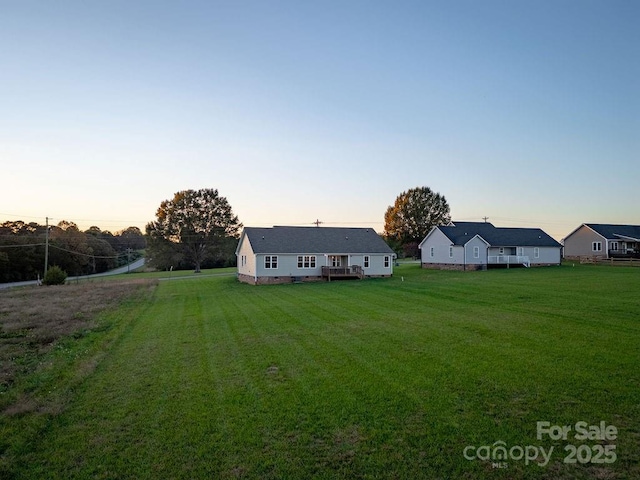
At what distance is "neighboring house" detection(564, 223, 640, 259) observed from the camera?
50750 millimetres

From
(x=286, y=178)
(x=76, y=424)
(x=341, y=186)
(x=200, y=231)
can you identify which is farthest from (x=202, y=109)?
(x=200, y=231)

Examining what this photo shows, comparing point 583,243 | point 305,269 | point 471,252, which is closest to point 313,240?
point 305,269

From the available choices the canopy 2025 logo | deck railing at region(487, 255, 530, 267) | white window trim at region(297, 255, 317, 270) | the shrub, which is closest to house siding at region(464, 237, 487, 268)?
deck railing at region(487, 255, 530, 267)

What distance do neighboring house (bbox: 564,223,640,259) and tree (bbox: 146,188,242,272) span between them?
54.5 meters

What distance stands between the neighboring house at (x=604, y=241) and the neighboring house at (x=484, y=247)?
321 inches

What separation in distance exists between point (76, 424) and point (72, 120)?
24.1 m

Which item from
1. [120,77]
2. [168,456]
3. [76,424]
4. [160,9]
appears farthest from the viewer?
[120,77]

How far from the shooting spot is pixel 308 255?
37.9 metres

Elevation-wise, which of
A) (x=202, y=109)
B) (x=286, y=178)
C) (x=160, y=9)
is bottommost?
(x=286, y=178)

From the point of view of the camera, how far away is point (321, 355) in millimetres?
10086

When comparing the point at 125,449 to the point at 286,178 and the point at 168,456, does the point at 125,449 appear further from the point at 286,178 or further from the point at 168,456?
the point at 286,178

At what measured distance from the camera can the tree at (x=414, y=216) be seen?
78500 millimetres

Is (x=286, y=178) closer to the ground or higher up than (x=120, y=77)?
closer to the ground

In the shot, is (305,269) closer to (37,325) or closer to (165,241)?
(37,325)
